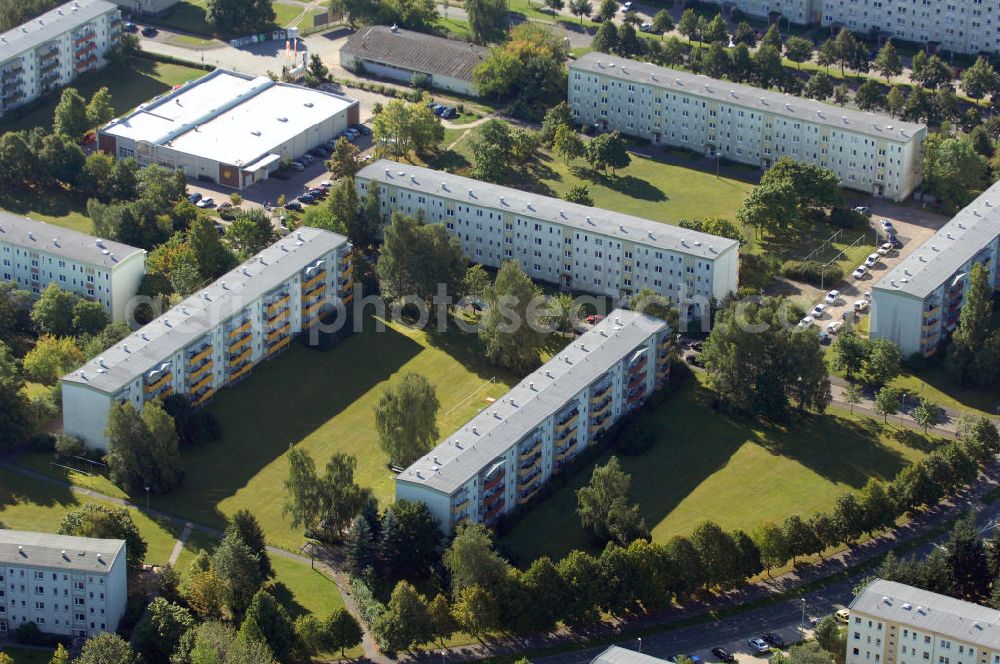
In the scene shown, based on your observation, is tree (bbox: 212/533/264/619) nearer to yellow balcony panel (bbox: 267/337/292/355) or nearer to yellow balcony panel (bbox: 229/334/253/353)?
yellow balcony panel (bbox: 229/334/253/353)

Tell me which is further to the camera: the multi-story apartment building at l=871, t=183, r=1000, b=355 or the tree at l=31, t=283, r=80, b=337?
the tree at l=31, t=283, r=80, b=337

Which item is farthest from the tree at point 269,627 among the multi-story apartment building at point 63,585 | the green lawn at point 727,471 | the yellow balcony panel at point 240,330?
the yellow balcony panel at point 240,330

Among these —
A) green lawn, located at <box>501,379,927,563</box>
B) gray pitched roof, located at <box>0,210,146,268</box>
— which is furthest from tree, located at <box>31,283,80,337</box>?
green lawn, located at <box>501,379,927,563</box>

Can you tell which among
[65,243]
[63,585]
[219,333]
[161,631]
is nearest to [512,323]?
[219,333]

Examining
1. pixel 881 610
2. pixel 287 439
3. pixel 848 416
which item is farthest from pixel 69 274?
pixel 881 610

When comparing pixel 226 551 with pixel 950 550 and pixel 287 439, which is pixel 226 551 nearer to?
pixel 287 439

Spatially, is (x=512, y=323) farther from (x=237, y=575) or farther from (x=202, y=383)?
(x=237, y=575)
